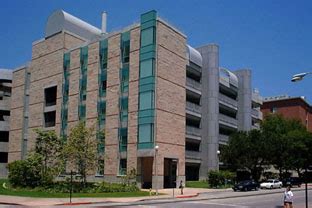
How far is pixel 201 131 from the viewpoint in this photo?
67.6 metres

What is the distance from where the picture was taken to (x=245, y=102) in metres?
79.7

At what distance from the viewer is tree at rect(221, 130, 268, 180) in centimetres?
6178

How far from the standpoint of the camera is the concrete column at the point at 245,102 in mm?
79375

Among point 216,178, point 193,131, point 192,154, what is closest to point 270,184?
point 216,178

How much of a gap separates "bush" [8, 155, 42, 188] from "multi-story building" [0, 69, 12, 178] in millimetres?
32347

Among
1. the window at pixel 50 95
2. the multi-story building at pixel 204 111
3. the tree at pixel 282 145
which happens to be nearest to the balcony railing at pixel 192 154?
the multi-story building at pixel 204 111

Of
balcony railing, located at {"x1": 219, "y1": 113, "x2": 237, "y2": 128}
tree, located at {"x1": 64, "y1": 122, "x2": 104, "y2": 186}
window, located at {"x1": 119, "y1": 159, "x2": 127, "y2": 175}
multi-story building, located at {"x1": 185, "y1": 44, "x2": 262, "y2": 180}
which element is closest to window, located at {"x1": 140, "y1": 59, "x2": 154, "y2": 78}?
window, located at {"x1": 119, "y1": 159, "x2": 127, "y2": 175}

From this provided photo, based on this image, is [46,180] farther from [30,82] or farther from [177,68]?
[30,82]

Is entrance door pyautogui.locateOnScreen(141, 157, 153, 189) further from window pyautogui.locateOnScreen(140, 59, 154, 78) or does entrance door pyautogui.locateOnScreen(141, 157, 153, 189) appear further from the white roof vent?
the white roof vent

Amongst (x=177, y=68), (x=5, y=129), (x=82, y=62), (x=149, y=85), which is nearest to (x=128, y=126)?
(x=149, y=85)

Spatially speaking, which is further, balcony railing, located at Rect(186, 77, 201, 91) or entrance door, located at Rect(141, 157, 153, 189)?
balcony railing, located at Rect(186, 77, 201, 91)

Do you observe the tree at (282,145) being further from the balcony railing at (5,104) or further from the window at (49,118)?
the balcony railing at (5,104)

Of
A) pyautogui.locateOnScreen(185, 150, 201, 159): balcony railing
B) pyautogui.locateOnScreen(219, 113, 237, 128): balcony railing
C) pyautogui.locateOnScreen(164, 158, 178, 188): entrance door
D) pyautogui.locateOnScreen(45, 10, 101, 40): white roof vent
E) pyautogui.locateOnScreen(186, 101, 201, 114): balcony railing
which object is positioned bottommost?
pyautogui.locateOnScreen(164, 158, 178, 188): entrance door

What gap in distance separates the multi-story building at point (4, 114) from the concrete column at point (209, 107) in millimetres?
33930
